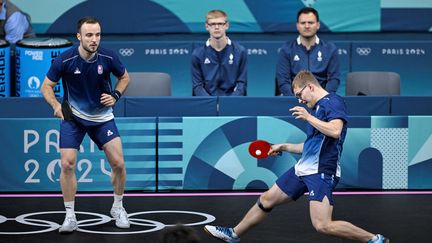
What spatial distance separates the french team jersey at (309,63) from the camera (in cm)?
1319

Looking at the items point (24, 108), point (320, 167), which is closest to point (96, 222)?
point (24, 108)

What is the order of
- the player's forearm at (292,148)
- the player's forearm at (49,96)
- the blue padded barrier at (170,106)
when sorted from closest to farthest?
A: the player's forearm at (292,148) → the player's forearm at (49,96) → the blue padded barrier at (170,106)

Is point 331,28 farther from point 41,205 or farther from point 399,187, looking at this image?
point 41,205

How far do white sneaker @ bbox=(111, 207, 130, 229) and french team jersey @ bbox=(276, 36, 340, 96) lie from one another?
322 cm

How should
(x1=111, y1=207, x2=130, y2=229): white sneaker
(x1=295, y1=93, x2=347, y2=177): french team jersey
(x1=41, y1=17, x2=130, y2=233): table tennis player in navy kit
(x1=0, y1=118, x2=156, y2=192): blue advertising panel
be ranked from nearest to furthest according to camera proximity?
(x1=295, y1=93, x2=347, y2=177): french team jersey → (x1=41, y1=17, x2=130, y2=233): table tennis player in navy kit → (x1=111, y1=207, x2=130, y2=229): white sneaker → (x1=0, y1=118, x2=156, y2=192): blue advertising panel

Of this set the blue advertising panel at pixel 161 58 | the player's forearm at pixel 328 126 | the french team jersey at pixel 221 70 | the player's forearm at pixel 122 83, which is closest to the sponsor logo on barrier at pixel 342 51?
the blue advertising panel at pixel 161 58

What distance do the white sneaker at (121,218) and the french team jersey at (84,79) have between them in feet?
3.29

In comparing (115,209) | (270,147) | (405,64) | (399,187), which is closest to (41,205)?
(115,209)

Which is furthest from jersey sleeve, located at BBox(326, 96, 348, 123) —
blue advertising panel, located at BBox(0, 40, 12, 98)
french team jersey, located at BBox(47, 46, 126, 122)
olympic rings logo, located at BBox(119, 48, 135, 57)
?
olympic rings logo, located at BBox(119, 48, 135, 57)

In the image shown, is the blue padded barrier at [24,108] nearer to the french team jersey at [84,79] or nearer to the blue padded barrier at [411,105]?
the french team jersey at [84,79]

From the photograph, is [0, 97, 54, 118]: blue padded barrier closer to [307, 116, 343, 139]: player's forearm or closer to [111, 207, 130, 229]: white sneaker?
[111, 207, 130, 229]: white sneaker

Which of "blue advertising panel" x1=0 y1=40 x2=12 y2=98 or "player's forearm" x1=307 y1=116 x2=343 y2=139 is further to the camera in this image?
"blue advertising panel" x1=0 y1=40 x2=12 y2=98

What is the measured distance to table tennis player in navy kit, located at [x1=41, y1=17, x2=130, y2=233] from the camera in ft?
33.8

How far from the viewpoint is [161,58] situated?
16.0 metres
